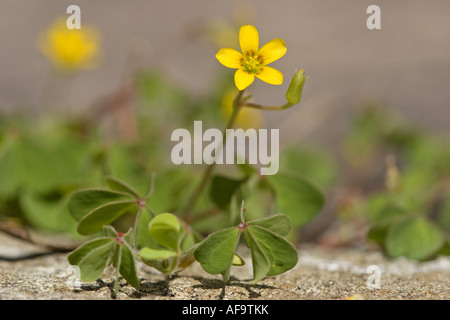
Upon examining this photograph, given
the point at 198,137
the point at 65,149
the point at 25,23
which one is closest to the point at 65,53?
the point at 198,137

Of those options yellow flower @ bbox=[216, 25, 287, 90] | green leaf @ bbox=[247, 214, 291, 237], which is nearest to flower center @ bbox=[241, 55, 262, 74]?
yellow flower @ bbox=[216, 25, 287, 90]

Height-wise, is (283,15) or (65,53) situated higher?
(283,15)

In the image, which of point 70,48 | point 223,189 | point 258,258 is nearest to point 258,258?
point 258,258

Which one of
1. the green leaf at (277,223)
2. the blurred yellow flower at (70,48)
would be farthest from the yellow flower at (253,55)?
the blurred yellow flower at (70,48)

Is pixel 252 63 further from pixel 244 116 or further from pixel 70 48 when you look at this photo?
pixel 70 48

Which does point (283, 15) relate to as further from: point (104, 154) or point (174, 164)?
point (104, 154)

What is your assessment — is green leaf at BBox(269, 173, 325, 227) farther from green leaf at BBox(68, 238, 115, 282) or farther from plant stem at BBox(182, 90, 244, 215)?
green leaf at BBox(68, 238, 115, 282)

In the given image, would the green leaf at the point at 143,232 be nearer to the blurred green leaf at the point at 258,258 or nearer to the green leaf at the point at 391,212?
the blurred green leaf at the point at 258,258
